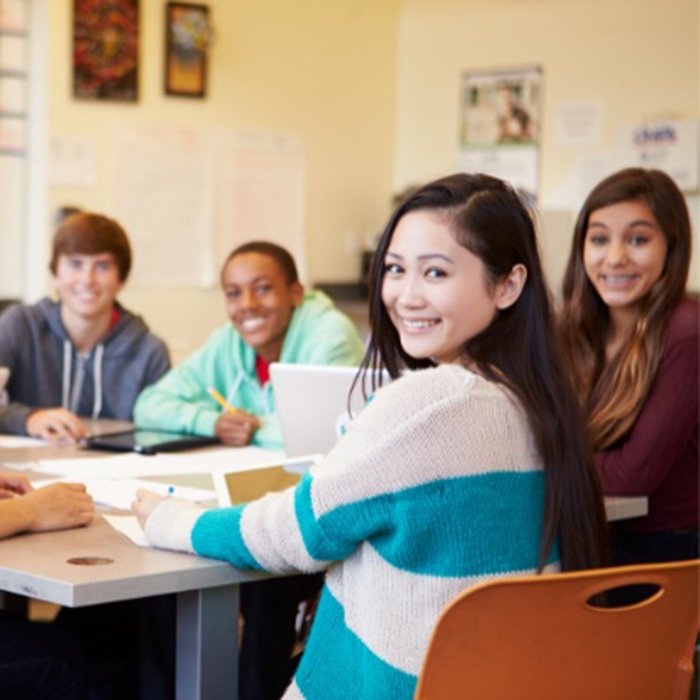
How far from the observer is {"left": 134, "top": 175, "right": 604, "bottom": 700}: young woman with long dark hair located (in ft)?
5.04

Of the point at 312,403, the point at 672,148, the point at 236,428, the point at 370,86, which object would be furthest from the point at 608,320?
the point at 370,86

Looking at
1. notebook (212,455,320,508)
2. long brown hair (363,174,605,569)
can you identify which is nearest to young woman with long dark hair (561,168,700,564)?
notebook (212,455,320,508)

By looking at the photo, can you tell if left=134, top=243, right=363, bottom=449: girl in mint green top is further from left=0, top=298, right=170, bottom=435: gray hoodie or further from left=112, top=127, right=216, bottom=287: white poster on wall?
left=112, top=127, right=216, bottom=287: white poster on wall

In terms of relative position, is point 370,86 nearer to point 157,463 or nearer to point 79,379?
point 79,379

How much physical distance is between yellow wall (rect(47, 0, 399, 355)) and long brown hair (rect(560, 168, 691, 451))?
2619 mm

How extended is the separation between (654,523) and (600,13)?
3.08 metres

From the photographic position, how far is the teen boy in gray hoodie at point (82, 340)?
3.13 metres

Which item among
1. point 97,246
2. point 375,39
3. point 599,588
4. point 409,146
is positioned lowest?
point 599,588

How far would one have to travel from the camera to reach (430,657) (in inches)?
51.9

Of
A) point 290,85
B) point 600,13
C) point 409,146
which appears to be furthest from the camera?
point 409,146

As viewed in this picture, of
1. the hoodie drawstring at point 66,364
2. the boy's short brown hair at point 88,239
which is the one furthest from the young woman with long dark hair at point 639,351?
the hoodie drawstring at point 66,364

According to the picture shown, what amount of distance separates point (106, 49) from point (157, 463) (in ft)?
8.83

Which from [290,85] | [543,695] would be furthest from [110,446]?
[290,85]

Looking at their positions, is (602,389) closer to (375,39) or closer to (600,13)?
(600,13)
